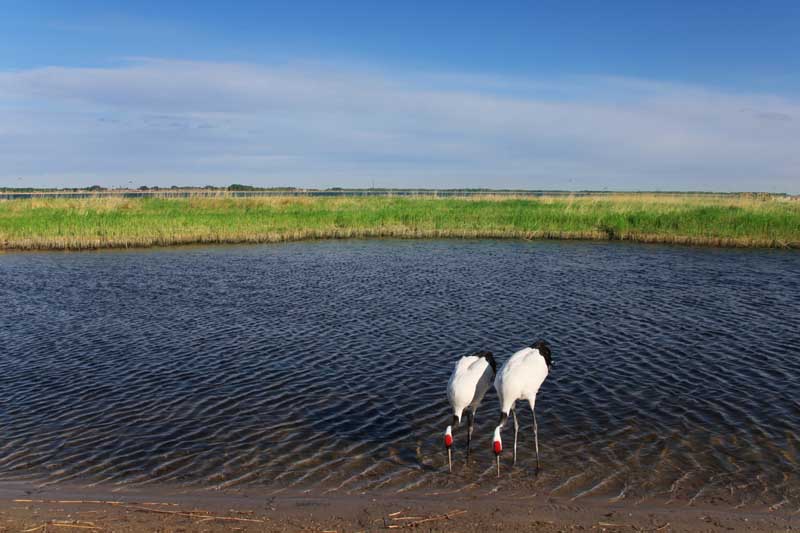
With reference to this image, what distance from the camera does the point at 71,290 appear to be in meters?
21.9

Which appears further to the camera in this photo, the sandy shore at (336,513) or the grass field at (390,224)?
the grass field at (390,224)

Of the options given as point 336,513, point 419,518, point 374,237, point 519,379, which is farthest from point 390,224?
point 419,518

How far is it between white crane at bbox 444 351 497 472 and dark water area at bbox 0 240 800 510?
2.39 feet

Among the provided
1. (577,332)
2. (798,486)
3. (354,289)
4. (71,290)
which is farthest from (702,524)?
(71,290)

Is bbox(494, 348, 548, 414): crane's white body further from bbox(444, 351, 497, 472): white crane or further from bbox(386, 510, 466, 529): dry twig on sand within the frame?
bbox(386, 510, 466, 529): dry twig on sand

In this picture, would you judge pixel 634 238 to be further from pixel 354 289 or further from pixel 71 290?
pixel 71 290

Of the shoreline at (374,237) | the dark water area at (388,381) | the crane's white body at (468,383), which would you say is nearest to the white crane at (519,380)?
the crane's white body at (468,383)

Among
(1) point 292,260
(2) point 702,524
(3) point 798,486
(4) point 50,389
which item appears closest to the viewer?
(2) point 702,524

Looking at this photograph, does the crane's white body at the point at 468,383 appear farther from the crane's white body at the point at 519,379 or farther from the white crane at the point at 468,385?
the crane's white body at the point at 519,379

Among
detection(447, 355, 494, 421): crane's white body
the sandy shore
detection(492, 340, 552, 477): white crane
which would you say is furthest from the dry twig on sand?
detection(447, 355, 494, 421): crane's white body

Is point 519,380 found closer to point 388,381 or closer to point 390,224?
point 388,381

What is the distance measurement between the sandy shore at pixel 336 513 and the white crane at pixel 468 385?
1.03m

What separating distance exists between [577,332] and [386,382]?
20.6 feet

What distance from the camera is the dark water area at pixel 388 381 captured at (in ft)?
27.8
